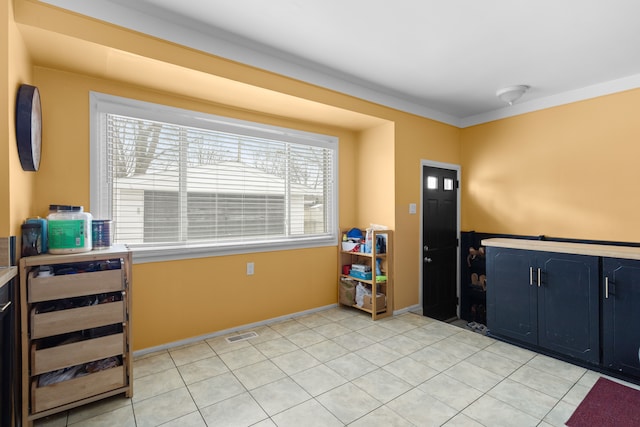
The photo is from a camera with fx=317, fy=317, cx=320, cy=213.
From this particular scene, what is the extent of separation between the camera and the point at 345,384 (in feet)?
7.61

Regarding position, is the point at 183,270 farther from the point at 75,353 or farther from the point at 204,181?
the point at 75,353

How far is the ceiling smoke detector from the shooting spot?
11.1ft

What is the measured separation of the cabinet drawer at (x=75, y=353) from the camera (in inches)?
72.1

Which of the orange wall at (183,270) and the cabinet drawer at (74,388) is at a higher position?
the orange wall at (183,270)

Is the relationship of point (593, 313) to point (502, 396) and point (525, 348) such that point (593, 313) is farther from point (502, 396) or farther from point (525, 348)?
point (502, 396)

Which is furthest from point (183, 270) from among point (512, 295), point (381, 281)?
point (512, 295)

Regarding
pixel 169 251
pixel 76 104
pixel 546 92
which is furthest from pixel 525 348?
pixel 76 104

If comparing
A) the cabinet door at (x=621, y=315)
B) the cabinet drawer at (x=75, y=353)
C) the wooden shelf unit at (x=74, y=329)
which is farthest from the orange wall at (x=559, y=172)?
the cabinet drawer at (x=75, y=353)

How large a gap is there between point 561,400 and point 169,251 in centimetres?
322

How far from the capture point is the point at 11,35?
178 centimetres

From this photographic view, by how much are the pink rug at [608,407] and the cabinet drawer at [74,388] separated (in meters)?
2.84

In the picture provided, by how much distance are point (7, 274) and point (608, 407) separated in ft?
11.9

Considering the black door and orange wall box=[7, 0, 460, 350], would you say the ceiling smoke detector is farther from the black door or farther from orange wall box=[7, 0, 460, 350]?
the black door

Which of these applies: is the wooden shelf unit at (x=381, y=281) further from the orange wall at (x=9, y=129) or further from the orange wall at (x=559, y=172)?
the orange wall at (x=9, y=129)
